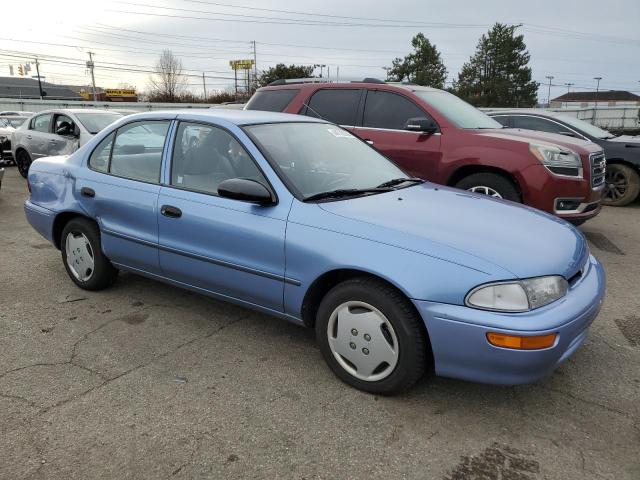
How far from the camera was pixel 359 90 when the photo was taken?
659cm

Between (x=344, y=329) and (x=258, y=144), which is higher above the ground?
(x=258, y=144)

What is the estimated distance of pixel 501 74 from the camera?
62656mm

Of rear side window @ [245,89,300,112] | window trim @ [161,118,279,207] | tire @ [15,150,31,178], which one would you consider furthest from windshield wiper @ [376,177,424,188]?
tire @ [15,150,31,178]

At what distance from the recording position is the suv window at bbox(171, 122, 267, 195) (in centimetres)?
341

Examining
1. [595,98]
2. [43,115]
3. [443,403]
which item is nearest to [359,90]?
[443,403]

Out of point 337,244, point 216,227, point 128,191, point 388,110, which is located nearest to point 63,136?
point 388,110

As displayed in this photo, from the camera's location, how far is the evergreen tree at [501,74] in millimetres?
62281

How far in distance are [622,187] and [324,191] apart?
7.59 meters

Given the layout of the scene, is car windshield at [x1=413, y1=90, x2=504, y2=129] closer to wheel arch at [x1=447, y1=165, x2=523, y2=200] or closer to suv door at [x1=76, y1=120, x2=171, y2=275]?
wheel arch at [x1=447, y1=165, x2=523, y2=200]

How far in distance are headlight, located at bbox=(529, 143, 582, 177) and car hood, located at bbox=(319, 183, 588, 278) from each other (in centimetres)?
241

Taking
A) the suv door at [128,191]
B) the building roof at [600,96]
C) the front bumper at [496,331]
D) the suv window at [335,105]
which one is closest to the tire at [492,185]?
the suv window at [335,105]

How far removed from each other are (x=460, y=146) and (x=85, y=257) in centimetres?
401

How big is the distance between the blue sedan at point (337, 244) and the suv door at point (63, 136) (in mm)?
5762

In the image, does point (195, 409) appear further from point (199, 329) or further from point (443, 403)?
point (443, 403)
